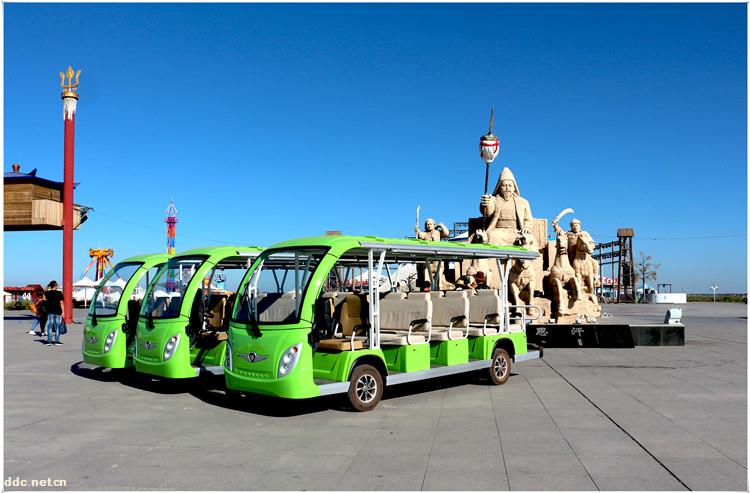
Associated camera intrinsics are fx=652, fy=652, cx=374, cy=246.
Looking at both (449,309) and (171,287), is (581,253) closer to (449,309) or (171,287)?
(449,309)

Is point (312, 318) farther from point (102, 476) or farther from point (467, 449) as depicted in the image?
point (102, 476)

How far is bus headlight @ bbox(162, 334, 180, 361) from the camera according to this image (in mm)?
9016

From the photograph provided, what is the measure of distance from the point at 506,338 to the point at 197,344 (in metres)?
4.66

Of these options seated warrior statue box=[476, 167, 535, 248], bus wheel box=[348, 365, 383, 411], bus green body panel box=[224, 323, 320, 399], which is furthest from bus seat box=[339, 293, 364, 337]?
seated warrior statue box=[476, 167, 535, 248]

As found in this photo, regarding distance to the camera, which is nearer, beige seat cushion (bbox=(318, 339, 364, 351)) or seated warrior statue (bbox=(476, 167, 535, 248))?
beige seat cushion (bbox=(318, 339, 364, 351))

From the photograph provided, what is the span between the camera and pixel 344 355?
7.61 m

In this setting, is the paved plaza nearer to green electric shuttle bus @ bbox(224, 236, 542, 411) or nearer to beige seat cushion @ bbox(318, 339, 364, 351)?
green electric shuttle bus @ bbox(224, 236, 542, 411)

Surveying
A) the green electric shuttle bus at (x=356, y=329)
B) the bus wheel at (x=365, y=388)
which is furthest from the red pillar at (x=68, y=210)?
the bus wheel at (x=365, y=388)

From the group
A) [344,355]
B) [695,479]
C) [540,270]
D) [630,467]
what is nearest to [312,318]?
[344,355]

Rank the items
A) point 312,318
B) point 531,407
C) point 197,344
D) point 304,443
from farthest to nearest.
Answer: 1. point 197,344
2. point 531,407
3. point 312,318
4. point 304,443

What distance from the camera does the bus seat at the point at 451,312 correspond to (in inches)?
376

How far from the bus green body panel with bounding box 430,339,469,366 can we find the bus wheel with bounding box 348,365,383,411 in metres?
1.36

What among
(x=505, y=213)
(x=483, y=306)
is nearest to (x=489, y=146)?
(x=505, y=213)

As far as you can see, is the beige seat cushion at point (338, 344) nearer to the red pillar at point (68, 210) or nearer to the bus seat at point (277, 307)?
the bus seat at point (277, 307)
